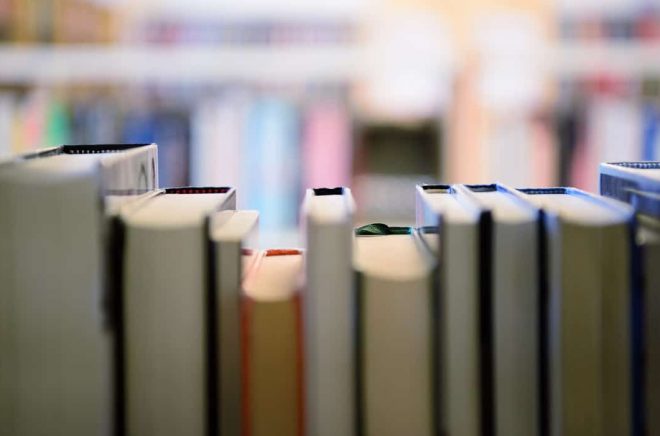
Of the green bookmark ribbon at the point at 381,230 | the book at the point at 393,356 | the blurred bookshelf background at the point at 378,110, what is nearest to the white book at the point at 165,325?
the book at the point at 393,356

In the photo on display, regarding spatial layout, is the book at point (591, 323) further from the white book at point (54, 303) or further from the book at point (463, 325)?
the white book at point (54, 303)

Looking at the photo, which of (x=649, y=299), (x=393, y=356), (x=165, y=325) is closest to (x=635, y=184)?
(x=649, y=299)

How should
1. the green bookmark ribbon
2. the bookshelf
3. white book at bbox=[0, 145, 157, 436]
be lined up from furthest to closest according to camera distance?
1. the bookshelf
2. the green bookmark ribbon
3. white book at bbox=[0, 145, 157, 436]

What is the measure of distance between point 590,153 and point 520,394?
2.01 metres

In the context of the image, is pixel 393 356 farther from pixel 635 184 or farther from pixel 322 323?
pixel 635 184

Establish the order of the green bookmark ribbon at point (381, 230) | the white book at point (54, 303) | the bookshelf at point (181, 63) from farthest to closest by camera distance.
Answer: the bookshelf at point (181, 63) → the green bookmark ribbon at point (381, 230) → the white book at point (54, 303)

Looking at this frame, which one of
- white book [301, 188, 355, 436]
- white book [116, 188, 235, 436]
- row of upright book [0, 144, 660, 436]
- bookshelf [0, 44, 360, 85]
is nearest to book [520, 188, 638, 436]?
row of upright book [0, 144, 660, 436]

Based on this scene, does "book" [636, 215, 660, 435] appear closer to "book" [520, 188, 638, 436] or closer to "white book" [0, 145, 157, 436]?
"book" [520, 188, 638, 436]

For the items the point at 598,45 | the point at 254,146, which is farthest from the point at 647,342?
the point at 598,45

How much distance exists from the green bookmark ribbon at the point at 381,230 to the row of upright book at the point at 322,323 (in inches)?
6.1

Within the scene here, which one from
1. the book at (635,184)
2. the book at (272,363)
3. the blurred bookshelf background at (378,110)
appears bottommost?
the book at (272,363)

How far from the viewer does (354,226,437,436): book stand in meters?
0.55

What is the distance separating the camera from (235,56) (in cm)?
236

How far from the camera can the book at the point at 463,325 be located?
0.55 metres
